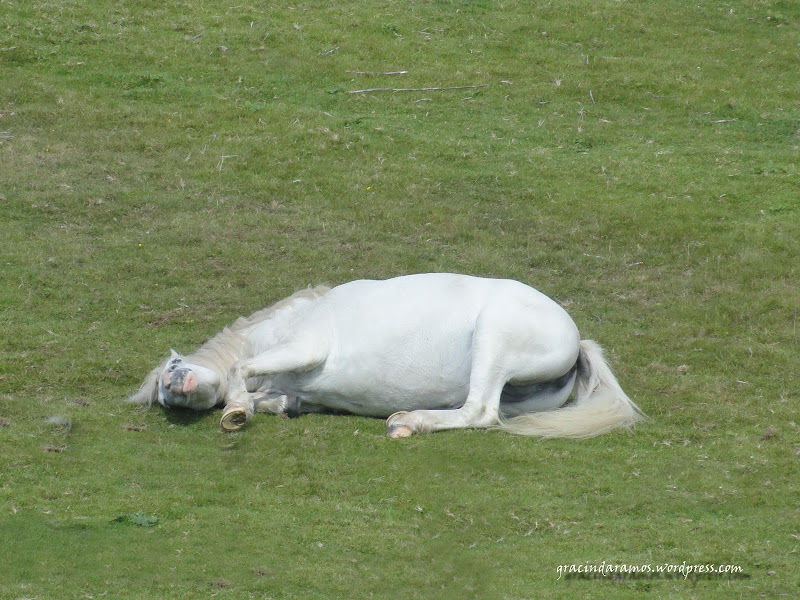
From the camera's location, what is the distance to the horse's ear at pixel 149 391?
24.9 feet

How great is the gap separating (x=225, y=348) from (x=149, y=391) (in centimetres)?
70

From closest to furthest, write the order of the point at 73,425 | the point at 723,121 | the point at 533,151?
the point at 73,425 < the point at 533,151 < the point at 723,121

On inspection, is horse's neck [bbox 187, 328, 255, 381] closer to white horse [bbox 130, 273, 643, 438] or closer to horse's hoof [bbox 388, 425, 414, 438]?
white horse [bbox 130, 273, 643, 438]

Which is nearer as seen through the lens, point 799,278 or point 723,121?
point 799,278

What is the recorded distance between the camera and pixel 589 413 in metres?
7.39

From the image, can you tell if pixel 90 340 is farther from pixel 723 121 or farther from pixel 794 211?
pixel 723 121

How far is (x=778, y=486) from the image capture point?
20.9ft

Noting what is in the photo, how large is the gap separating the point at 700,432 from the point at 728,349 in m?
1.83

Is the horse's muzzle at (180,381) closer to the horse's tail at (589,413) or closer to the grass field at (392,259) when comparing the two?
the grass field at (392,259)

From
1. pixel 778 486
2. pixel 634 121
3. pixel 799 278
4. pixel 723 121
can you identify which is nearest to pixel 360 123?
pixel 634 121

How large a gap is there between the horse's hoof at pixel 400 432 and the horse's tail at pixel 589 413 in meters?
0.66

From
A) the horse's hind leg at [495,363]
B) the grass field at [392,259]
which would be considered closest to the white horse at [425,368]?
the horse's hind leg at [495,363]

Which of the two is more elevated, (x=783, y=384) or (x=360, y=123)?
(x=360, y=123)

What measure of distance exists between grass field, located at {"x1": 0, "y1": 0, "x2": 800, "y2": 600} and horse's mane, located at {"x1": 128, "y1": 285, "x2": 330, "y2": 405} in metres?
0.26
